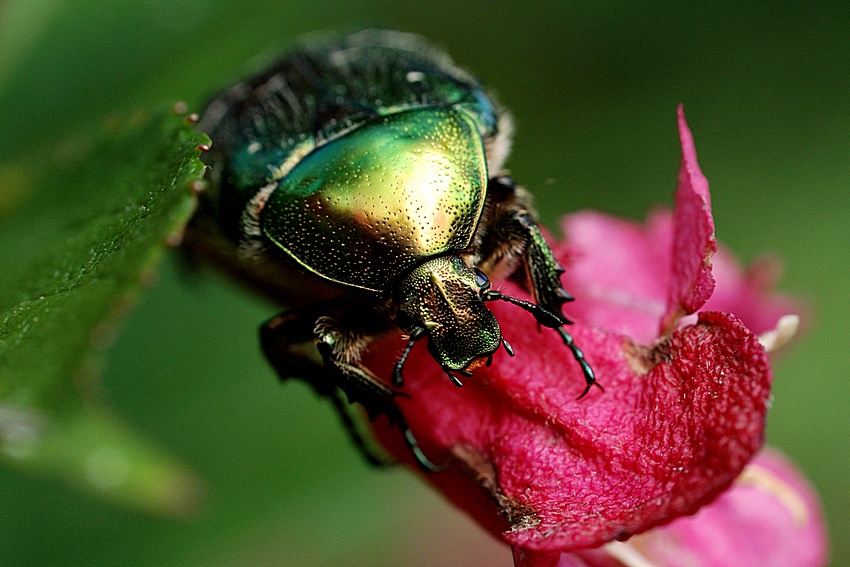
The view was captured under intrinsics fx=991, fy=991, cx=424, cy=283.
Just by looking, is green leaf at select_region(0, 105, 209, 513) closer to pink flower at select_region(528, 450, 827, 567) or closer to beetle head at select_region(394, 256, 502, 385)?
beetle head at select_region(394, 256, 502, 385)

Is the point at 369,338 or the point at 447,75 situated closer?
the point at 369,338

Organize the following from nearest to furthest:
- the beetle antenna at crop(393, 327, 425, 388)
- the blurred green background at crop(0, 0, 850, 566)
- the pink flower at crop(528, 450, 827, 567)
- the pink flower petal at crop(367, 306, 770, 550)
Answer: the pink flower petal at crop(367, 306, 770, 550)
the beetle antenna at crop(393, 327, 425, 388)
the pink flower at crop(528, 450, 827, 567)
the blurred green background at crop(0, 0, 850, 566)

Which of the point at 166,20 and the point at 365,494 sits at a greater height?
the point at 166,20

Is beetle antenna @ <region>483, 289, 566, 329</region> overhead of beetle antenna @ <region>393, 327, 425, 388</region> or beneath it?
overhead

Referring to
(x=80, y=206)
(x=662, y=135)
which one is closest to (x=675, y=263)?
(x=80, y=206)

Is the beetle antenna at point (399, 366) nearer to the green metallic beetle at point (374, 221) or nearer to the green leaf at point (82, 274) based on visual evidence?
the green metallic beetle at point (374, 221)

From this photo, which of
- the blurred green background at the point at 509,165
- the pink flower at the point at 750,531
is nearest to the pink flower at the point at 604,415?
the pink flower at the point at 750,531

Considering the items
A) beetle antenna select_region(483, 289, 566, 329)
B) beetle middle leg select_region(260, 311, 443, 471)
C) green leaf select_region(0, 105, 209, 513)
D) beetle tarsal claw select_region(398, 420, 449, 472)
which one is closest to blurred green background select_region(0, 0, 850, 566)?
green leaf select_region(0, 105, 209, 513)

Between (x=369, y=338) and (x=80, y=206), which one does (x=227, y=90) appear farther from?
(x=369, y=338)
